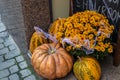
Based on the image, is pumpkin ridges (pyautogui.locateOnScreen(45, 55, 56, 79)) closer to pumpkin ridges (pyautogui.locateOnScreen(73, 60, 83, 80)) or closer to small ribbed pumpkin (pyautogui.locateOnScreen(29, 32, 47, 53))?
pumpkin ridges (pyautogui.locateOnScreen(73, 60, 83, 80))

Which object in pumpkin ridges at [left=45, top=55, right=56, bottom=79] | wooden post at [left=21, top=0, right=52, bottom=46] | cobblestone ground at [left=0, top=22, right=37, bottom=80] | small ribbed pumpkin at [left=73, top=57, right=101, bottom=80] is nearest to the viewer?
small ribbed pumpkin at [left=73, top=57, right=101, bottom=80]

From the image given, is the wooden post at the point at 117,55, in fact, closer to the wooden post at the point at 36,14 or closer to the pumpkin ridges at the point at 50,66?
the pumpkin ridges at the point at 50,66

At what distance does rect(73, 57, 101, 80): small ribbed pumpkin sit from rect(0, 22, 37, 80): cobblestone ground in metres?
0.70

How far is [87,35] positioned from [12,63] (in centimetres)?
132

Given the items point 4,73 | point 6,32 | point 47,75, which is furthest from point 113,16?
point 6,32

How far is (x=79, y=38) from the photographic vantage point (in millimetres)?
2678

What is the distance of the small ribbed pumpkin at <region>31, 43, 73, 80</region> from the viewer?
2746 mm

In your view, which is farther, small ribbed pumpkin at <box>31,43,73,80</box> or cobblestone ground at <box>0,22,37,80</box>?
cobblestone ground at <box>0,22,37,80</box>

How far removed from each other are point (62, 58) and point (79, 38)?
290mm

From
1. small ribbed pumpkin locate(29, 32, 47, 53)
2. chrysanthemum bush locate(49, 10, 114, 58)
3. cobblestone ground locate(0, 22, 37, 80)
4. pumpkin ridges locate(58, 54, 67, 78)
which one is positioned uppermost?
chrysanthemum bush locate(49, 10, 114, 58)

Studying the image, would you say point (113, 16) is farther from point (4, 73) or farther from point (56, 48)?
point (4, 73)

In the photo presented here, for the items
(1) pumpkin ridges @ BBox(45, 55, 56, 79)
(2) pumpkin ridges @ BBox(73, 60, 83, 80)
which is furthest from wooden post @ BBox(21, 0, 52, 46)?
(2) pumpkin ridges @ BBox(73, 60, 83, 80)

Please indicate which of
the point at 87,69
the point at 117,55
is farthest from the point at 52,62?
the point at 117,55

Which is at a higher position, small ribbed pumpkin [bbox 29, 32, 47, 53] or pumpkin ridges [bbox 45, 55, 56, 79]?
small ribbed pumpkin [bbox 29, 32, 47, 53]
